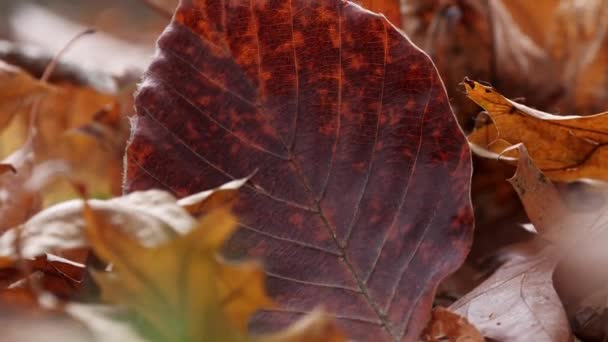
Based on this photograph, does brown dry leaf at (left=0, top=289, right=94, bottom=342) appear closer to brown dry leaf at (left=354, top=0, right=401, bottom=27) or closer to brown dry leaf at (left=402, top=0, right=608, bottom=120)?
brown dry leaf at (left=354, top=0, right=401, bottom=27)

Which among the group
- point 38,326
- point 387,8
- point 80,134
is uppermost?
point 387,8

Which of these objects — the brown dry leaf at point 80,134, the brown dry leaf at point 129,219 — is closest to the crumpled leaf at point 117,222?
the brown dry leaf at point 129,219

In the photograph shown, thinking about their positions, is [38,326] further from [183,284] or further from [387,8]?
[387,8]

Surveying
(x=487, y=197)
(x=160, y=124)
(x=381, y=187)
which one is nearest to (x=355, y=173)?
(x=381, y=187)

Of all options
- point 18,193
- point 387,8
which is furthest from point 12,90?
point 387,8

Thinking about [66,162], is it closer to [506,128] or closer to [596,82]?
[506,128]

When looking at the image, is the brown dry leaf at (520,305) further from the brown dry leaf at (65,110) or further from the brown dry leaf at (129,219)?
the brown dry leaf at (65,110)
